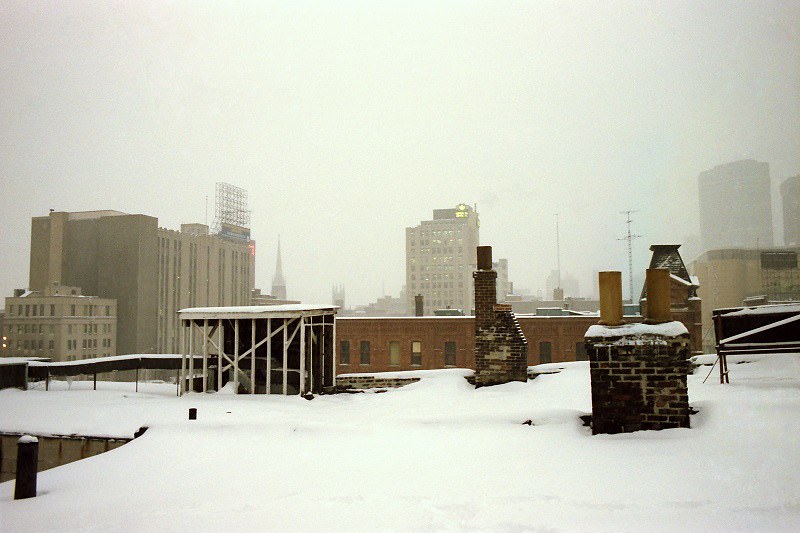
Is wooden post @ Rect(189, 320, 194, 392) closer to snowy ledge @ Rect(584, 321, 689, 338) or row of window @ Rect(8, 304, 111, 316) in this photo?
snowy ledge @ Rect(584, 321, 689, 338)

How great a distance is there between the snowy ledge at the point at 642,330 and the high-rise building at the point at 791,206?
623 cm

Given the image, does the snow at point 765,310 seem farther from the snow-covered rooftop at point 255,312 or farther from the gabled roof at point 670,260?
the gabled roof at point 670,260

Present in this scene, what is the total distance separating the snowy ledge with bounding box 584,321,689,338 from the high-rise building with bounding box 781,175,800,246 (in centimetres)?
623

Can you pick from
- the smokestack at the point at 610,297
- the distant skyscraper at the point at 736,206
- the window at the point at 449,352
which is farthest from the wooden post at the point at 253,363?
the window at the point at 449,352

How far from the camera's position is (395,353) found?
36.2 metres

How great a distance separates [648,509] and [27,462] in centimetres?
672

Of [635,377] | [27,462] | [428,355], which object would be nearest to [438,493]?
[635,377]

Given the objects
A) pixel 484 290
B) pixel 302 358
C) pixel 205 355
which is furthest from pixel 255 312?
pixel 484 290

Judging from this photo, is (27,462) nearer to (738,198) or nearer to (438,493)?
(438,493)

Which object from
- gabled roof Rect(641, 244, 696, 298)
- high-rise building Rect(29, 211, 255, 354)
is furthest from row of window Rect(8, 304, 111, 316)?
gabled roof Rect(641, 244, 696, 298)

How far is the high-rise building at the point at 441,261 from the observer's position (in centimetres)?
14825

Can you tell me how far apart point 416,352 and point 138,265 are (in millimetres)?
74631

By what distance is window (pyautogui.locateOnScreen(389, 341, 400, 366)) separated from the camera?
119ft

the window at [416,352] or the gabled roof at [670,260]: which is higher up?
the gabled roof at [670,260]
